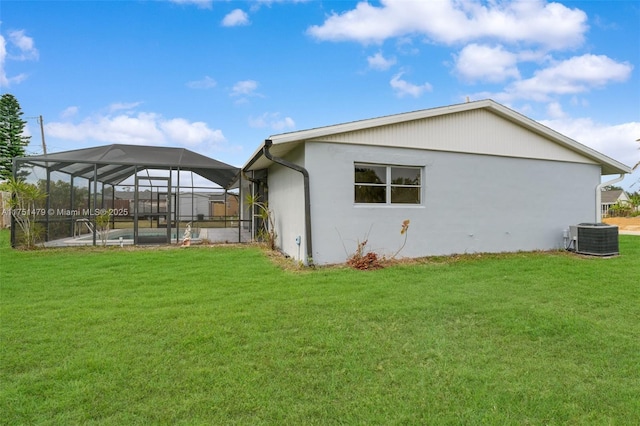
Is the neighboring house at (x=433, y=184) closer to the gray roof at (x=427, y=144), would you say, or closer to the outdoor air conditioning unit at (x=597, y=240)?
the gray roof at (x=427, y=144)

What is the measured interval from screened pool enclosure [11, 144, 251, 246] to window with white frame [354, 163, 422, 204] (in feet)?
16.9

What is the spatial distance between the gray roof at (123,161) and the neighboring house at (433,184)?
97.0 inches

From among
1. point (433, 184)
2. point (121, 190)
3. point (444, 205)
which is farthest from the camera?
point (121, 190)

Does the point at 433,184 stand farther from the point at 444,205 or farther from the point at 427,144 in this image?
the point at 427,144

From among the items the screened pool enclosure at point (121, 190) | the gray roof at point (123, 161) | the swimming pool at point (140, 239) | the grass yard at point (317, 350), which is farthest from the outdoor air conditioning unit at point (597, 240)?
the swimming pool at point (140, 239)

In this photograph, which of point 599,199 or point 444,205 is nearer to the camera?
point 444,205

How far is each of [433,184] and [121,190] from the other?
10520 millimetres

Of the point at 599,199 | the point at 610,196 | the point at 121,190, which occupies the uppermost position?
the point at 610,196

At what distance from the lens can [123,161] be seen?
10.2m

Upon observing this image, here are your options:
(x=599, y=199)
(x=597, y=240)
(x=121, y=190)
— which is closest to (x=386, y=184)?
(x=597, y=240)

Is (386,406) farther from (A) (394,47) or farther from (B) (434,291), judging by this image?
(A) (394,47)

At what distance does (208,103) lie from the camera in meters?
13.9

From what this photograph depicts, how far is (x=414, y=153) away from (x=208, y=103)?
31.7ft

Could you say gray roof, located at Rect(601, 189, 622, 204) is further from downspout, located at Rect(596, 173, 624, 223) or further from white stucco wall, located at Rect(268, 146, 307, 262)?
white stucco wall, located at Rect(268, 146, 307, 262)
